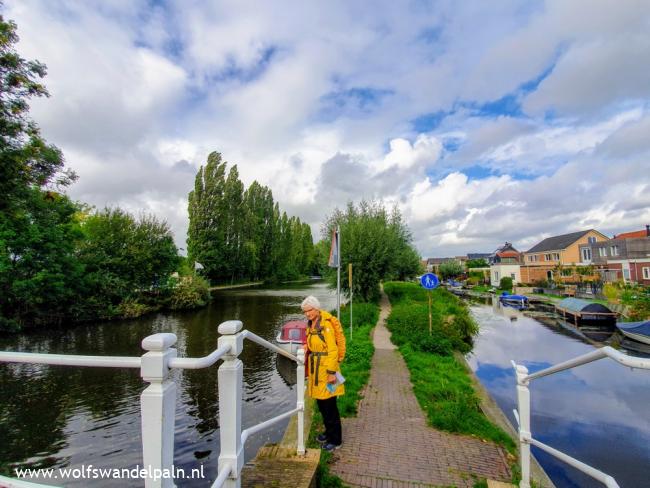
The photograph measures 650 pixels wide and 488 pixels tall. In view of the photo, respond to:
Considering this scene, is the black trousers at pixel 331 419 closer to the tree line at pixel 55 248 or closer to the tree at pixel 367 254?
the tree line at pixel 55 248

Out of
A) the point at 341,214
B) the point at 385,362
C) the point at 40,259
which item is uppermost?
the point at 341,214

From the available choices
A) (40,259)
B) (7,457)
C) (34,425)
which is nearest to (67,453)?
(7,457)

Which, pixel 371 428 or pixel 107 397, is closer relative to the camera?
pixel 371 428

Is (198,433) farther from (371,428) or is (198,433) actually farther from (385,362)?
(385,362)

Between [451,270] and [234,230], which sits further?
[451,270]

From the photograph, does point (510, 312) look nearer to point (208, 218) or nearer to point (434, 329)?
point (434, 329)

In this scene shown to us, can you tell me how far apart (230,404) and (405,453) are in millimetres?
3402

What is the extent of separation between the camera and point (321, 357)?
13.2 feet

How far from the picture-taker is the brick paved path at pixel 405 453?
3.82 meters

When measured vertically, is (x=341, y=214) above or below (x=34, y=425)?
above

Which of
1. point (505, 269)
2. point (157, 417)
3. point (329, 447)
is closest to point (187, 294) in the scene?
point (329, 447)

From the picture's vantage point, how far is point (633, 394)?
9.70m

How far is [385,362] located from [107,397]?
7.38 m

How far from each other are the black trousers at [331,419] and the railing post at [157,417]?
9.84 feet
